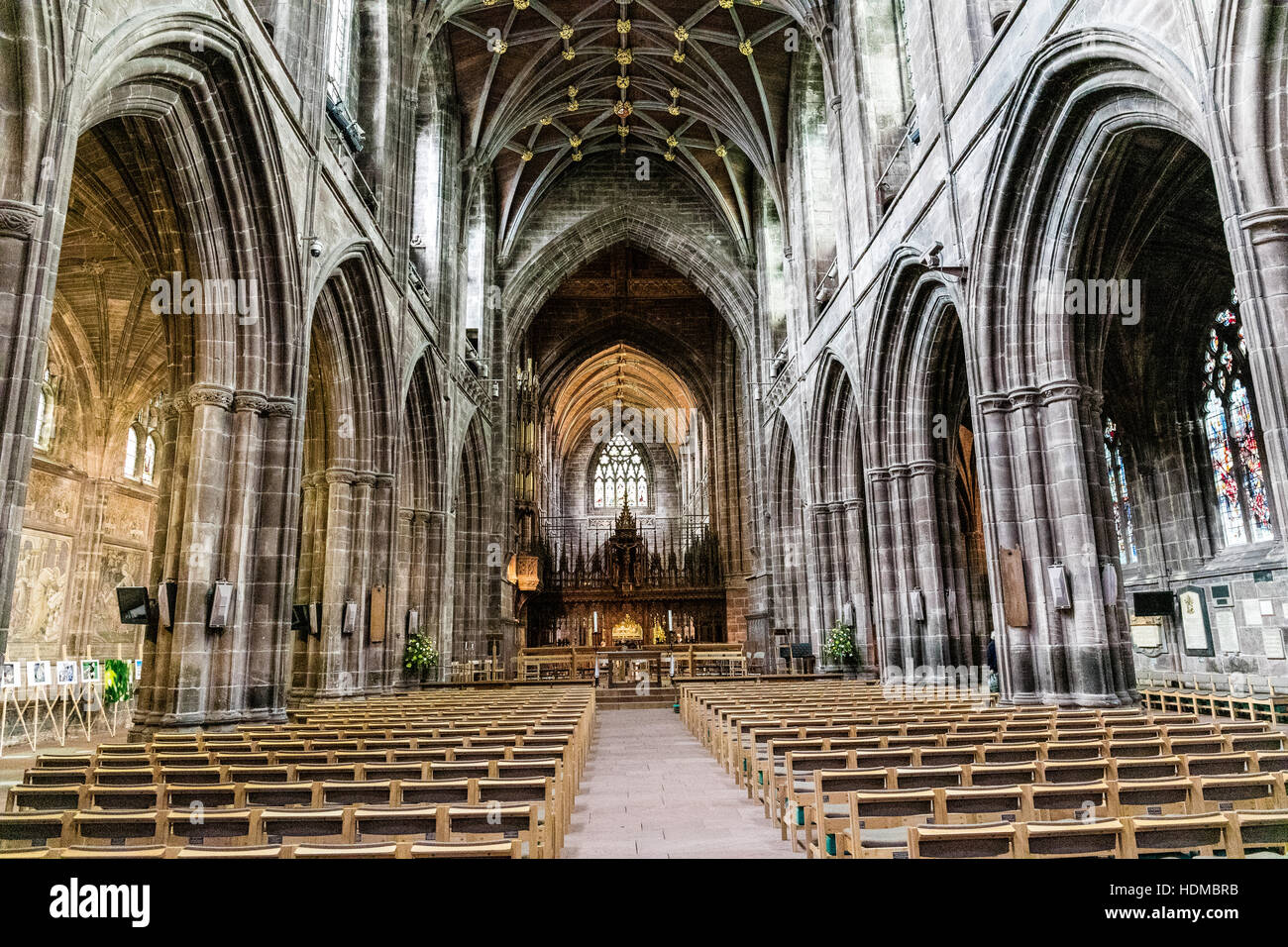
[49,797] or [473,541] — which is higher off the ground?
[473,541]

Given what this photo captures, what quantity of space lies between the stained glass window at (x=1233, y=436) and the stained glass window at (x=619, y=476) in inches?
1333

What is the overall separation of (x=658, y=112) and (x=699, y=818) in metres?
25.1

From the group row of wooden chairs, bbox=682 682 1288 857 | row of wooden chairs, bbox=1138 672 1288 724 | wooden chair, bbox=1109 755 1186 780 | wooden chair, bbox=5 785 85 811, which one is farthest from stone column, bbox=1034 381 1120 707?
wooden chair, bbox=5 785 85 811

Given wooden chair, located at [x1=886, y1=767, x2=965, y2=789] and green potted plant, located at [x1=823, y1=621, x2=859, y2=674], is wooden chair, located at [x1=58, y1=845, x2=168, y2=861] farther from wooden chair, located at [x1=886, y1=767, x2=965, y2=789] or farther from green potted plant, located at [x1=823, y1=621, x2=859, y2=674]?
green potted plant, located at [x1=823, y1=621, x2=859, y2=674]

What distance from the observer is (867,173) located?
1616cm

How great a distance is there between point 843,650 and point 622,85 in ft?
60.1

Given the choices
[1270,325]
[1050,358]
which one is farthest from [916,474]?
[1270,325]

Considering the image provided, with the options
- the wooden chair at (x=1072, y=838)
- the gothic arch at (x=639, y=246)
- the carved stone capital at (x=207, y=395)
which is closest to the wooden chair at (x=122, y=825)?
the wooden chair at (x=1072, y=838)

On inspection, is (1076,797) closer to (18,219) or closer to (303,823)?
(303,823)

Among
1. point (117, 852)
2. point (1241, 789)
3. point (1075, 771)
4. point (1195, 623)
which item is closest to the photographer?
point (117, 852)

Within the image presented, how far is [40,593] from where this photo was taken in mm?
18266

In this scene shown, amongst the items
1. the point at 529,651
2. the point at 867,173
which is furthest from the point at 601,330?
the point at 867,173

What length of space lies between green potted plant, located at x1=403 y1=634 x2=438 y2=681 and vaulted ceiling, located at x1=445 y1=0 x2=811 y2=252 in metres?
14.3
